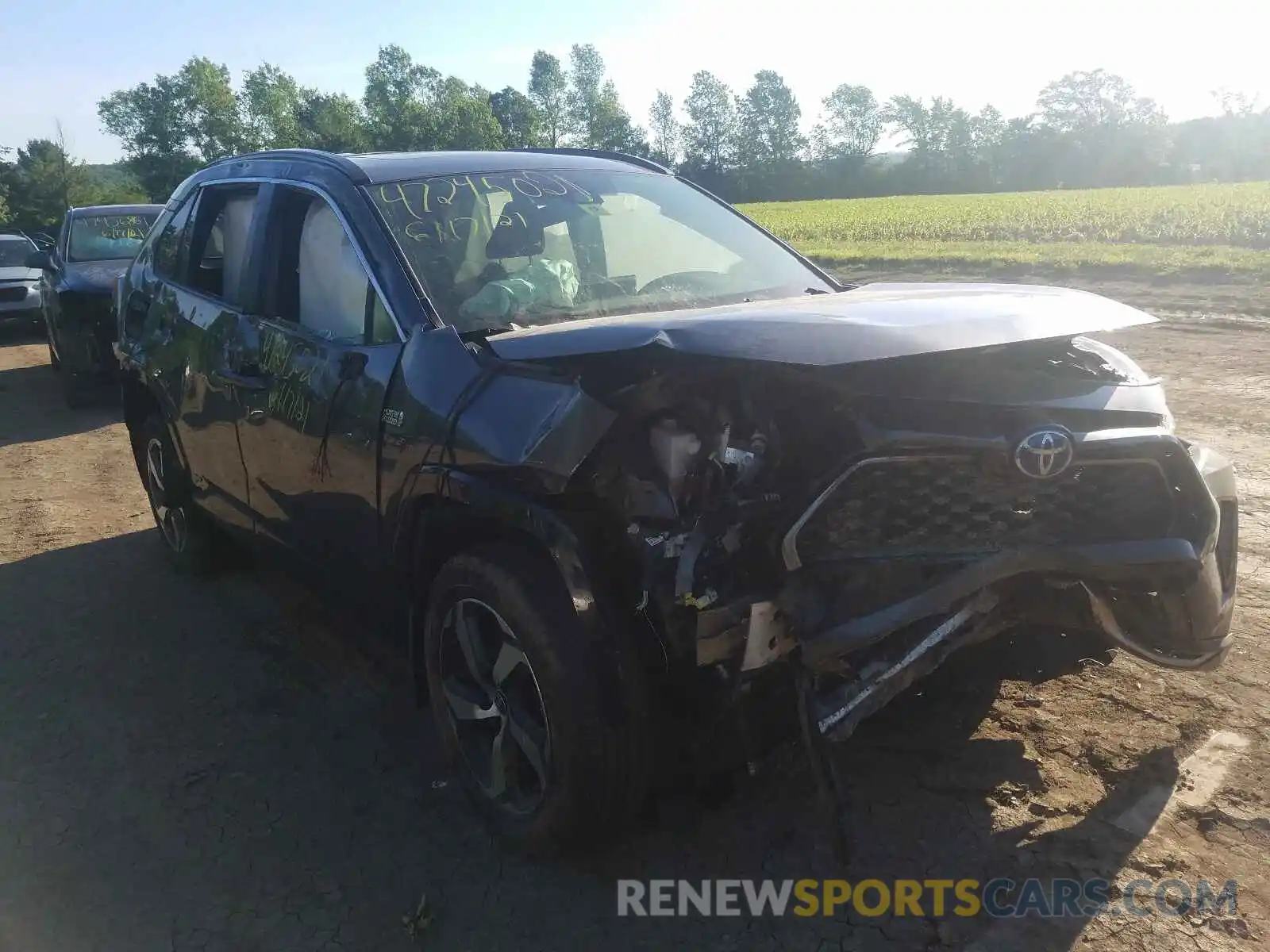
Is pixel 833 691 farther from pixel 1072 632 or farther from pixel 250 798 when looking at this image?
pixel 250 798

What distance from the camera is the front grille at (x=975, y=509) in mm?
2447

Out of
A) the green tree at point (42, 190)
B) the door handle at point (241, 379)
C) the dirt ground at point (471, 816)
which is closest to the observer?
the dirt ground at point (471, 816)

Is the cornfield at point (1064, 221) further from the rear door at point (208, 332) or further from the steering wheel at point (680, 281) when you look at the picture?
the rear door at point (208, 332)

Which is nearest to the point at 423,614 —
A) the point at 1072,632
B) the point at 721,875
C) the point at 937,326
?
the point at 721,875

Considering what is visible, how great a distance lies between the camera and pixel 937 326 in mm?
2467

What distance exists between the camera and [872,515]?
249cm

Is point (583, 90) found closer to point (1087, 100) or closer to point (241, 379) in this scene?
point (1087, 100)

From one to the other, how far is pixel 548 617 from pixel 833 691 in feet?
2.40

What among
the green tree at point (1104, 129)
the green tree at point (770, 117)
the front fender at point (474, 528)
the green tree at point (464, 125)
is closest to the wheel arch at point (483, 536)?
the front fender at point (474, 528)

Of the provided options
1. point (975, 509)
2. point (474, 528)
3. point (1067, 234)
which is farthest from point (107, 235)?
point (1067, 234)

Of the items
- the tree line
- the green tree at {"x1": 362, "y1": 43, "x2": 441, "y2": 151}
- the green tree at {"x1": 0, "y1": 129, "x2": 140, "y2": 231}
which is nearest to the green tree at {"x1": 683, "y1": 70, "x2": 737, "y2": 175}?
the tree line

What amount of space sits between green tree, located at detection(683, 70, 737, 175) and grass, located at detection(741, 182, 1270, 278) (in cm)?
8032

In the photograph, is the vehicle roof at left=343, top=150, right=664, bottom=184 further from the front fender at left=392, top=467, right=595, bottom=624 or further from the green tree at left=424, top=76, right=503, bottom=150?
the green tree at left=424, top=76, right=503, bottom=150

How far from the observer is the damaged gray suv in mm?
2389
